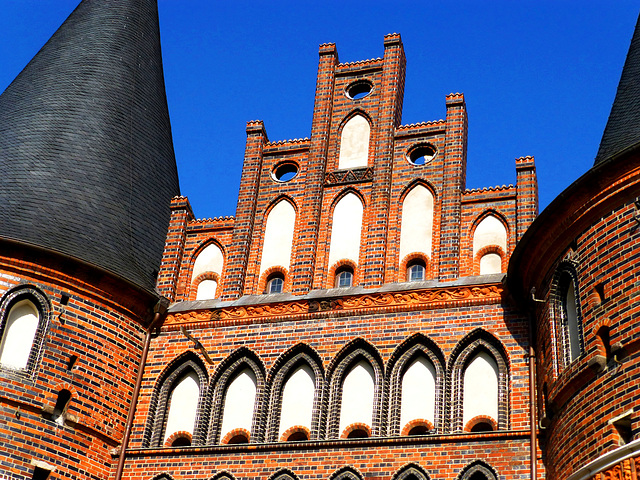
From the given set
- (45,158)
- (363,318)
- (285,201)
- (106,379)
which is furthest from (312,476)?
(45,158)

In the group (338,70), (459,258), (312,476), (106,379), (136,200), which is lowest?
(312,476)

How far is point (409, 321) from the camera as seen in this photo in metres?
14.7

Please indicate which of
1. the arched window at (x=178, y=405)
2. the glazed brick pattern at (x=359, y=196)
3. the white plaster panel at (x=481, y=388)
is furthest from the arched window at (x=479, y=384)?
the arched window at (x=178, y=405)

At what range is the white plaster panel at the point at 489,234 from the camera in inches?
599

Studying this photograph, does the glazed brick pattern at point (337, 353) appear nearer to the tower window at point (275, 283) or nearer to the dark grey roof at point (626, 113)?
the tower window at point (275, 283)

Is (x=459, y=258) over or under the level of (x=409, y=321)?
over

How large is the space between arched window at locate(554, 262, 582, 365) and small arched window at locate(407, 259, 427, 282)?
2402 mm

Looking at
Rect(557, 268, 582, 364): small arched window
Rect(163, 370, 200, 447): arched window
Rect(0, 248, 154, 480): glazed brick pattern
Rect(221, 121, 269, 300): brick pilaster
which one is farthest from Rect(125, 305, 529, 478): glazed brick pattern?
Rect(557, 268, 582, 364): small arched window

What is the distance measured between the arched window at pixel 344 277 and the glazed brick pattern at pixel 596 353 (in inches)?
130

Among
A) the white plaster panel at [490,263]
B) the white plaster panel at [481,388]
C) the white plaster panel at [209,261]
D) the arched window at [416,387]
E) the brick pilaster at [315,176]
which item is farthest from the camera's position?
the white plaster panel at [209,261]

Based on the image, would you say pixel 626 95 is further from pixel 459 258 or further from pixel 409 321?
pixel 409 321

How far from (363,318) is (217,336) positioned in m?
2.17

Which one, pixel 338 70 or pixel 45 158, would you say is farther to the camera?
pixel 338 70

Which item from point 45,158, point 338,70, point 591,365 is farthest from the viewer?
point 338,70
